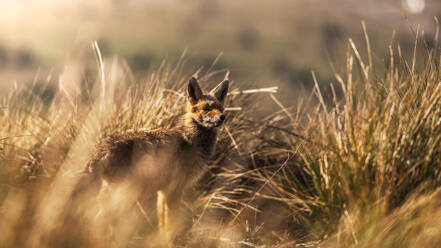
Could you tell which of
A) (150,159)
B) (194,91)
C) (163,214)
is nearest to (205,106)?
(194,91)

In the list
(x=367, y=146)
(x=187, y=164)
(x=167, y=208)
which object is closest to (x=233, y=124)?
(x=187, y=164)

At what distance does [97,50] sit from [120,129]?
0.90 metres

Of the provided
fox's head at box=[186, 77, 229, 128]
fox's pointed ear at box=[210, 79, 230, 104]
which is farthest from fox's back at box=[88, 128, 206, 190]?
fox's pointed ear at box=[210, 79, 230, 104]

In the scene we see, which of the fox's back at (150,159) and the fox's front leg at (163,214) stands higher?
the fox's back at (150,159)

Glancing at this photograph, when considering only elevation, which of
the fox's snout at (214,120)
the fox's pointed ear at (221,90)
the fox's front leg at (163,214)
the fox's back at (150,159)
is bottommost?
the fox's front leg at (163,214)

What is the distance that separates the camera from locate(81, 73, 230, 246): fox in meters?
3.44

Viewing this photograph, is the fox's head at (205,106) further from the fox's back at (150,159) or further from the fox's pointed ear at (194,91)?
the fox's back at (150,159)

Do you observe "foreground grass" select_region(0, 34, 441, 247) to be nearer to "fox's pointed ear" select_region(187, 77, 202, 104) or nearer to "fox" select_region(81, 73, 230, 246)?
"fox" select_region(81, 73, 230, 246)

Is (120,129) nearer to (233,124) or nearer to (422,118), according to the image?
(233,124)

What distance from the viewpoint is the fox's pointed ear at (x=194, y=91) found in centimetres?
410

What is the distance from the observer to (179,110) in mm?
5129

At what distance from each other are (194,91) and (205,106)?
19 cm

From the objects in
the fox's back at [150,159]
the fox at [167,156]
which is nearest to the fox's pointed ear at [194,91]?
the fox at [167,156]

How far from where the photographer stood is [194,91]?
4168mm
